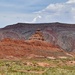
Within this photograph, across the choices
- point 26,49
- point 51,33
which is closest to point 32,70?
point 26,49

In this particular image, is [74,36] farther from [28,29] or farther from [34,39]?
[34,39]

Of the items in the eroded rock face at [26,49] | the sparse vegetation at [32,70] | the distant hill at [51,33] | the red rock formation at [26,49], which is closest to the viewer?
the sparse vegetation at [32,70]

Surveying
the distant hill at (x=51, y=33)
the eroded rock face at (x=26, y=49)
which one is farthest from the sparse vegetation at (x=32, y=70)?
the distant hill at (x=51, y=33)

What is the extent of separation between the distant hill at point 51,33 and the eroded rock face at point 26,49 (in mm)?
56586

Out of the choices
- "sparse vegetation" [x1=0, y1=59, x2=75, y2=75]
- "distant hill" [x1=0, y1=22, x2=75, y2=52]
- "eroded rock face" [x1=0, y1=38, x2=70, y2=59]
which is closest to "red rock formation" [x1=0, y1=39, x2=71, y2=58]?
"eroded rock face" [x1=0, y1=38, x2=70, y2=59]

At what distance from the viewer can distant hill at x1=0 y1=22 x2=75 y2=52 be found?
170 m

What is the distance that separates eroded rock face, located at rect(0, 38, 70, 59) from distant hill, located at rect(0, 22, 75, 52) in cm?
5659

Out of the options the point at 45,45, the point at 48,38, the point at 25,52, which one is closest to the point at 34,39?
the point at 45,45

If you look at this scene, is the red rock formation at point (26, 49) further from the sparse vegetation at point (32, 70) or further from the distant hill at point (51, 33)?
the distant hill at point (51, 33)

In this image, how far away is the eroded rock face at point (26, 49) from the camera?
9249 centimetres

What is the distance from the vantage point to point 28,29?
188000 mm

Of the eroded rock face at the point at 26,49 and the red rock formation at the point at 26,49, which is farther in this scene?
the red rock formation at the point at 26,49

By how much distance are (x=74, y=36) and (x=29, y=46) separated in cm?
7554

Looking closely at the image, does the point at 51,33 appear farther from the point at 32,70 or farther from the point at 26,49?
the point at 32,70
